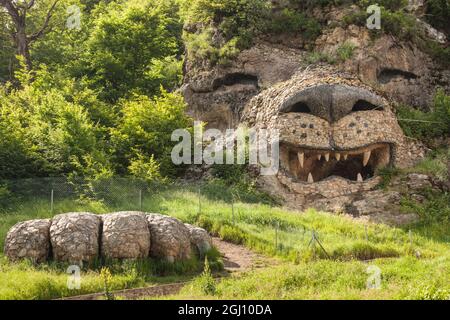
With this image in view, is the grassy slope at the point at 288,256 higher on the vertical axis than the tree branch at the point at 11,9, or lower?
lower

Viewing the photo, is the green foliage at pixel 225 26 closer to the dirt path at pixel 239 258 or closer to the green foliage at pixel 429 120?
the green foliage at pixel 429 120

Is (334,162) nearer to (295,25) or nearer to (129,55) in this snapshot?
(295,25)

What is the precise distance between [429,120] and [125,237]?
18.0 metres

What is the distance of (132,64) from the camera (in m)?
35.1

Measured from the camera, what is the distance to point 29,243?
15719 mm

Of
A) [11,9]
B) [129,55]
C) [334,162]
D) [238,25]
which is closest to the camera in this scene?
[334,162]

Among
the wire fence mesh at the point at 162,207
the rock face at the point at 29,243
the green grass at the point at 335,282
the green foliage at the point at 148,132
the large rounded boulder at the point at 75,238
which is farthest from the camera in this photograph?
the green foliage at the point at 148,132

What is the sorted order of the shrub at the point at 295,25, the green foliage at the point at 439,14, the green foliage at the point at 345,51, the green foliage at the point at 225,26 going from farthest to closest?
the green foliage at the point at 439,14, the shrub at the point at 295,25, the green foliage at the point at 225,26, the green foliage at the point at 345,51

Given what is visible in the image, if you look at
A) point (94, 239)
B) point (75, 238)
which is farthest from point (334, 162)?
A: point (75, 238)

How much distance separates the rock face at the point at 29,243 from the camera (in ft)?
51.3

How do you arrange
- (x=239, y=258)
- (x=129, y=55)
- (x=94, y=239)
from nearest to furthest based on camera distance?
1. (x=94, y=239)
2. (x=239, y=258)
3. (x=129, y=55)

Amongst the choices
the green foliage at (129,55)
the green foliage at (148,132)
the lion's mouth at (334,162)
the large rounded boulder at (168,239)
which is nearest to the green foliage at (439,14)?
the lion's mouth at (334,162)

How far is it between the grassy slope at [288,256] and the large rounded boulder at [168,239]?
0.87 meters

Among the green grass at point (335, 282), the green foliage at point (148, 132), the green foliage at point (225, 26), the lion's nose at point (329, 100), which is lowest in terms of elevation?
the green grass at point (335, 282)
